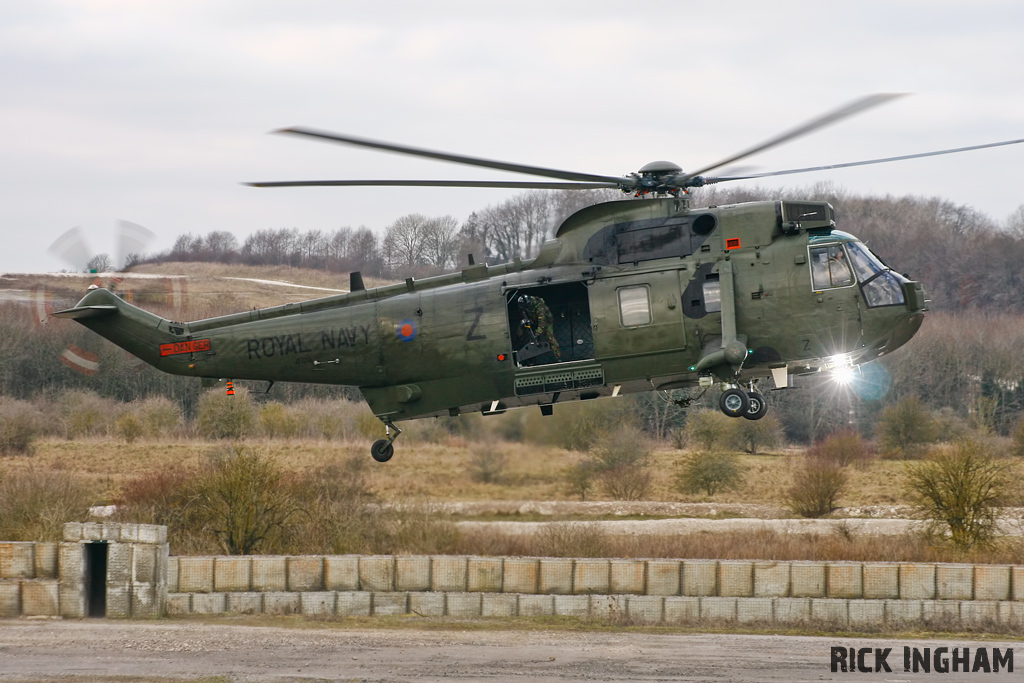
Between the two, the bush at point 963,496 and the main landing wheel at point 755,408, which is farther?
the bush at point 963,496

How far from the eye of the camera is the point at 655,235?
61.1 feet

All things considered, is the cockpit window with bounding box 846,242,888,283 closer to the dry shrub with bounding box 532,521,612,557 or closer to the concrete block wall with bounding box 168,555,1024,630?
the concrete block wall with bounding box 168,555,1024,630

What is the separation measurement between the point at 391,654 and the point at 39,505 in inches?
663

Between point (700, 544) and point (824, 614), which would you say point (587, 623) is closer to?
point (824, 614)

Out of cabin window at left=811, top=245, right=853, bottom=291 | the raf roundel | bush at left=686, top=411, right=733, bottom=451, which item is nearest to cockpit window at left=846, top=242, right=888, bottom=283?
cabin window at left=811, top=245, right=853, bottom=291

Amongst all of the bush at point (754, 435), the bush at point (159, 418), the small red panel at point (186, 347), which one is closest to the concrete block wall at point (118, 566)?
the small red panel at point (186, 347)

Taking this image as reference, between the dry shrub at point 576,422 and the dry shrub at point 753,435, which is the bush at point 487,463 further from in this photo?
the dry shrub at point 753,435

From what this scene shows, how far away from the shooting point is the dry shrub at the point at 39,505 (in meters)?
33.1

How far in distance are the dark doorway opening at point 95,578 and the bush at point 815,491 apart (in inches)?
932

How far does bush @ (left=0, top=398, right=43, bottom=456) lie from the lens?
46.8 metres

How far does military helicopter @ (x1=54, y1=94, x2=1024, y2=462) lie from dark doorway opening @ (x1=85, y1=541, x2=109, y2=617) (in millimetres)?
9929

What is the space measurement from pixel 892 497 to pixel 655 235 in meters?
27.7

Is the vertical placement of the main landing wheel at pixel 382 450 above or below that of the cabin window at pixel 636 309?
below

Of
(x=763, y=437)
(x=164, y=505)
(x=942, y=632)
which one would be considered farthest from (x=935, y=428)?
(x=164, y=505)
